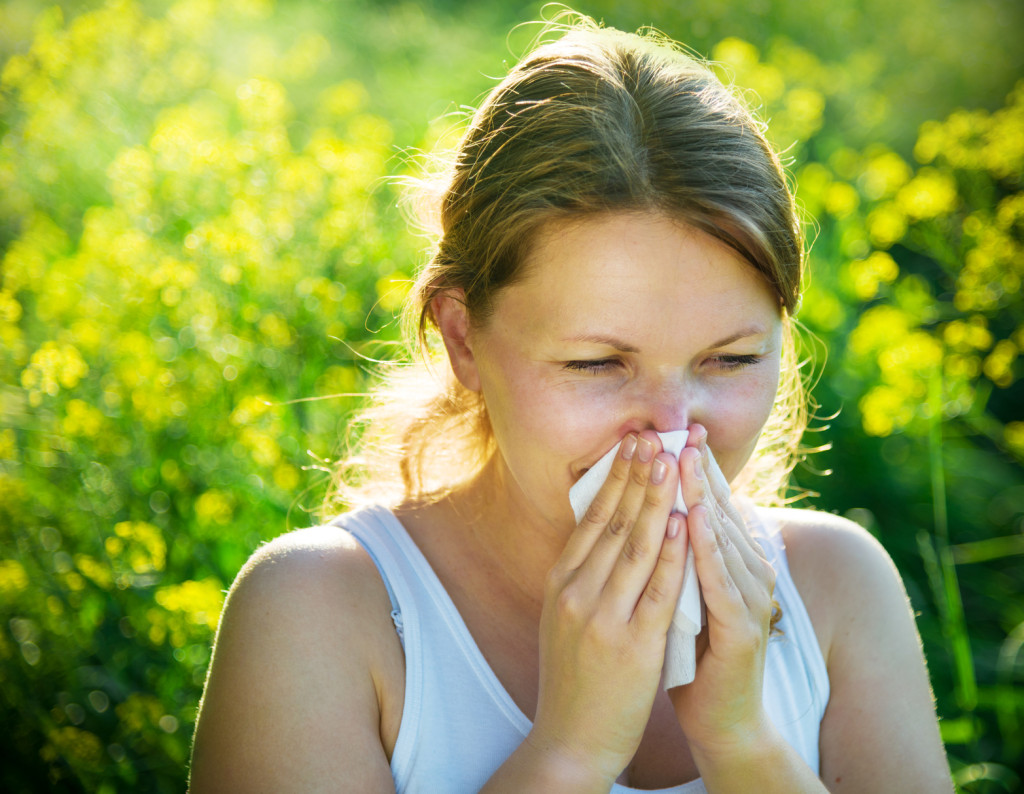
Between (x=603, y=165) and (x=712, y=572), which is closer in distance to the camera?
(x=712, y=572)

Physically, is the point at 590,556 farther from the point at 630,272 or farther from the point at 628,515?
the point at 630,272

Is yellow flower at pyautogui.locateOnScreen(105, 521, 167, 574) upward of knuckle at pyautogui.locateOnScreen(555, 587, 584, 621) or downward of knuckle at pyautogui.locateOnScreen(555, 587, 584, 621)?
downward

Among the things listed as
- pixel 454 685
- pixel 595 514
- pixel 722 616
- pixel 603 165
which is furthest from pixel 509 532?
pixel 603 165

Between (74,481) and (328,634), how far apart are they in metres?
1.45

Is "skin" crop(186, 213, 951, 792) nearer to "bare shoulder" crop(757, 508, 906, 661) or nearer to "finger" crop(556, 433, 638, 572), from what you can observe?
"finger" crop(556, 433, 638, 572)

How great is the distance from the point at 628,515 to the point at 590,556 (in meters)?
0.10

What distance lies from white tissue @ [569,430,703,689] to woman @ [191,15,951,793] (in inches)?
0.9

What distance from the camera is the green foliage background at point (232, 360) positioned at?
2.49 metres

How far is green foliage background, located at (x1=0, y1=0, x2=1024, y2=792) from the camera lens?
98.1 inches

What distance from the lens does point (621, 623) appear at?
4.50ft

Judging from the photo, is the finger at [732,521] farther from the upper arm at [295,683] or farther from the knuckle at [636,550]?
the upper arm at [295,683]

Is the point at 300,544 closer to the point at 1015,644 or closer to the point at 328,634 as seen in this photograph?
the point at 328,634

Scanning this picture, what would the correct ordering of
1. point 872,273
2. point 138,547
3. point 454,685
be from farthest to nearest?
point 872,273
point 138,547
point 454,685

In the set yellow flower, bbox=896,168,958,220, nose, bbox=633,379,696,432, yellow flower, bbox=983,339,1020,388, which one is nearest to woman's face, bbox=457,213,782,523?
nose, bbox=633,379,696,432
